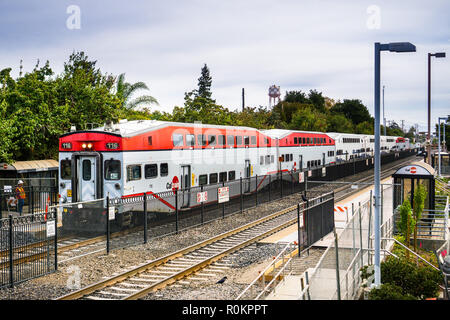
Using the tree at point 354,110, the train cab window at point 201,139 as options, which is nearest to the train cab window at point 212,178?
the train cab window at point 201,139

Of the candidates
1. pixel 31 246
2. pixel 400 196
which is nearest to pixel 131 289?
pixel 31 246

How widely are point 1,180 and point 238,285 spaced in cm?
1727

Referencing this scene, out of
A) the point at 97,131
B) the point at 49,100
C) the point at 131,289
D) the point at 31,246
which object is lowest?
the point at 131,289

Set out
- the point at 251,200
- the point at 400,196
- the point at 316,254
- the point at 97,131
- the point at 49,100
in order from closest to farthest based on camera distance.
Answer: the point at 316,254 → the point at 97,131 → the point at 400,196 → the point at 251,200 → the point at 49,100

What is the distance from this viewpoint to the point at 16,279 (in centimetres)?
1331

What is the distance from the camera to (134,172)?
1959 cm

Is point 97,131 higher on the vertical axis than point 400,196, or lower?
higher

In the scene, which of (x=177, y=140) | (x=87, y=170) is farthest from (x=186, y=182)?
(x=87, y=170)

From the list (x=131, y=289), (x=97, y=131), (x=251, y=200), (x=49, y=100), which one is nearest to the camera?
(x=131, y=289)

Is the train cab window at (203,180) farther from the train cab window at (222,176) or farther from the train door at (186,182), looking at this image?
the train cab window at (222,176)
